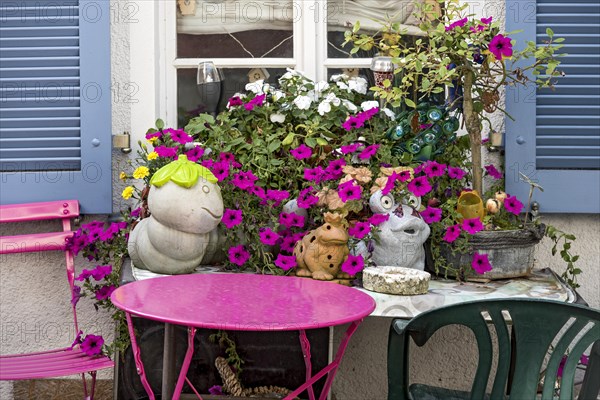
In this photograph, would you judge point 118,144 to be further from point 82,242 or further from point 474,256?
point 474,256

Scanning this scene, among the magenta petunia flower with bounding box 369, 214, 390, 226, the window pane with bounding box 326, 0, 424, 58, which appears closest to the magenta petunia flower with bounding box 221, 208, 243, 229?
the magenta petunia flower with bounding box 369, 214, 390, 226

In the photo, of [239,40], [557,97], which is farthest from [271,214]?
[557,97]

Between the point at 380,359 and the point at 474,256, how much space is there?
801mm

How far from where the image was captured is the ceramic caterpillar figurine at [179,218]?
3.06m

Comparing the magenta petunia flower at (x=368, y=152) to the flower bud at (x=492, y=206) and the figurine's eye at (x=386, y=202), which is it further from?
the flower bud at (x=492, y=206)

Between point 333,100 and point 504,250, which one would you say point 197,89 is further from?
point 504,250

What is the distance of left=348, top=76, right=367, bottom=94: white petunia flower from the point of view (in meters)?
3.70

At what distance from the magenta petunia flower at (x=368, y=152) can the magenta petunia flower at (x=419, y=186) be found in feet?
0.69

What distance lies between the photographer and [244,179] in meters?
3.29

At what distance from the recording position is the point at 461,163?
356cm

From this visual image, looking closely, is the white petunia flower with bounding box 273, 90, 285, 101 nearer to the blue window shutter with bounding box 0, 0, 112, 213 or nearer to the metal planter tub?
the blue window shutter with bounding box 0, 0, 112, 213

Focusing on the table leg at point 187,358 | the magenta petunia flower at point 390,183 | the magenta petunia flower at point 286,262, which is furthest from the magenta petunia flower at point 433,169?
the table leg at point 187,358

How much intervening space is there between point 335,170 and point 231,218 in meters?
0.44

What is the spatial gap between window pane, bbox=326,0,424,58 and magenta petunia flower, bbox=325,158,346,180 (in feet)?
2.64
